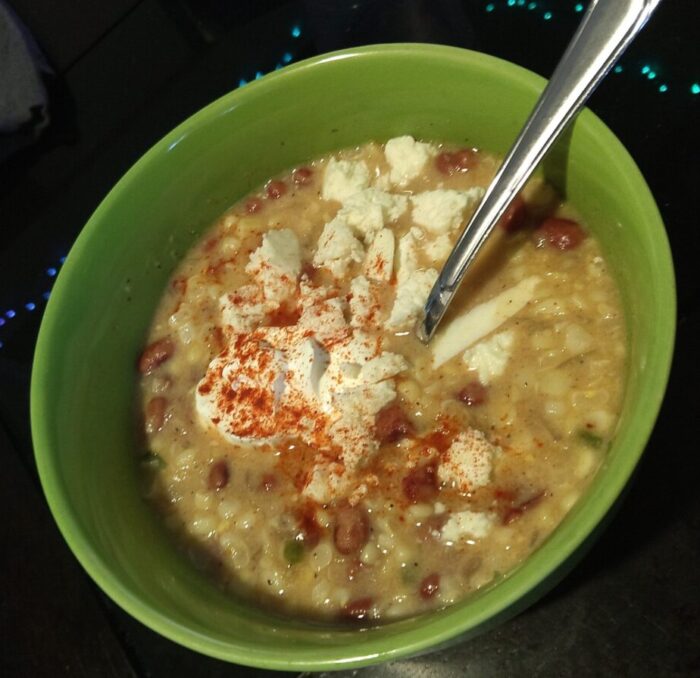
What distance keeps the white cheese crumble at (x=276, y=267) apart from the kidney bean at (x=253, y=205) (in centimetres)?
22

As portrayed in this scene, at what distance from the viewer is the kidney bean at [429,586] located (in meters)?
1.65

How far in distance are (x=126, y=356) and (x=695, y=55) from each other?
1774 millimetres

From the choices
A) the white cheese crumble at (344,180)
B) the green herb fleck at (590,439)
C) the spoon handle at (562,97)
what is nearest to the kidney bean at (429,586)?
the green herb fleck at (590,439)

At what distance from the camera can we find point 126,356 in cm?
213

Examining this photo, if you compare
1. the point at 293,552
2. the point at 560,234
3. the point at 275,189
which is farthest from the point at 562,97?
the point at 293,552

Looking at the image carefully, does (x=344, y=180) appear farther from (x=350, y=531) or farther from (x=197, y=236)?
(x=350, y=531)

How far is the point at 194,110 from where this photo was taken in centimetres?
264

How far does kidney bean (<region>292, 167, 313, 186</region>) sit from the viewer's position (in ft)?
7.69

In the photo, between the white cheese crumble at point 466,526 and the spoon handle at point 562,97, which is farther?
the white cheese crumble at point 466,526

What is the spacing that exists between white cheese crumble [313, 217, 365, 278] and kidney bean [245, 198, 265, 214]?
0.31 m

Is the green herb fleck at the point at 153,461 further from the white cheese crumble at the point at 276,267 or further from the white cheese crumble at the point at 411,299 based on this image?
the white cheese crumble at the point at 411,299

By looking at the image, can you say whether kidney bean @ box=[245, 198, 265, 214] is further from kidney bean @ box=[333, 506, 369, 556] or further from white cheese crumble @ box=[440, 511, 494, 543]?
white cheese crumble @ box=[440, 511, 494, 543]

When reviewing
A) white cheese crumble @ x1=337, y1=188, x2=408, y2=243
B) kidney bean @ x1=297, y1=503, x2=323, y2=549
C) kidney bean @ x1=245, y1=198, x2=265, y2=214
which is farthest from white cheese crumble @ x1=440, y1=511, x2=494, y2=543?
kidney bean @ x1=245, y1=198, x2=265, y2=214

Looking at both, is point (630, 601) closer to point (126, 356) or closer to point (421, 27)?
point (126, 356)
